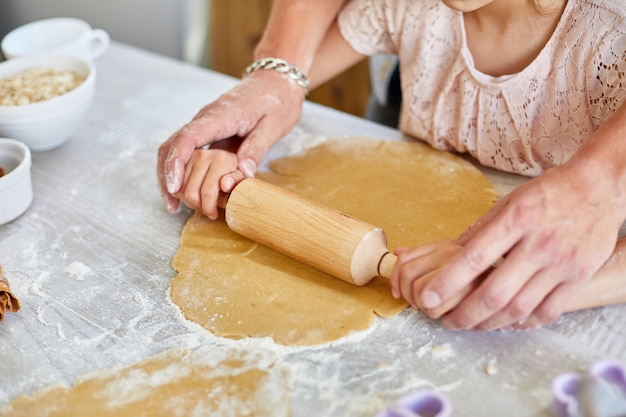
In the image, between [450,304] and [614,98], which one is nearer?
[450,304]

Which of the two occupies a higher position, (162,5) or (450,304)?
(450,304)

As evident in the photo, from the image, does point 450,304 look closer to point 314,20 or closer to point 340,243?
point 340,243

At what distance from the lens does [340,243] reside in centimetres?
100

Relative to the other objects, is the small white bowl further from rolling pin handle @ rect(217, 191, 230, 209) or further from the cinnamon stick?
rolling pin handle @ rect(217, 191, 230, 209)

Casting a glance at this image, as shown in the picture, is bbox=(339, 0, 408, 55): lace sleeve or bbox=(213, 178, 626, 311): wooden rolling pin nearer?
bbox=(213, 178, 626, 311): wooden rolling pin

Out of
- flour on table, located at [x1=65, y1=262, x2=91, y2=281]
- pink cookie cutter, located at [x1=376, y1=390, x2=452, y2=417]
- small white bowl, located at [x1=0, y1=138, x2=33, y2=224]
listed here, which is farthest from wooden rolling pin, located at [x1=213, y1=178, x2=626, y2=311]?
small white bowl, located at [x1=0, y1=138, x2=33, y2=224]

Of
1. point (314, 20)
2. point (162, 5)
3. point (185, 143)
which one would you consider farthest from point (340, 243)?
point (162, 5)

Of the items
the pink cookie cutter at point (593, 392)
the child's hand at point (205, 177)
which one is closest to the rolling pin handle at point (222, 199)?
the child's hand at point (205, 177)

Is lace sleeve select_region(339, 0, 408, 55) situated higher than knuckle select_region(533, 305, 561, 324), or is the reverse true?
lace sleeve select_region(339, 0, 408, 55)

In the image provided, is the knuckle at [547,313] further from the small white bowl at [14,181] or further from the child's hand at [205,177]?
the small white bowl at [14,181]

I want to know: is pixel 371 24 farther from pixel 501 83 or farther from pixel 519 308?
pixel 519 308

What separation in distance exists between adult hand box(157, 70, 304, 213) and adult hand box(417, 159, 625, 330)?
44 centimetres

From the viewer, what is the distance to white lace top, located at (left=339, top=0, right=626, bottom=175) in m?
1.09

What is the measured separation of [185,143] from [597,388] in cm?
76
